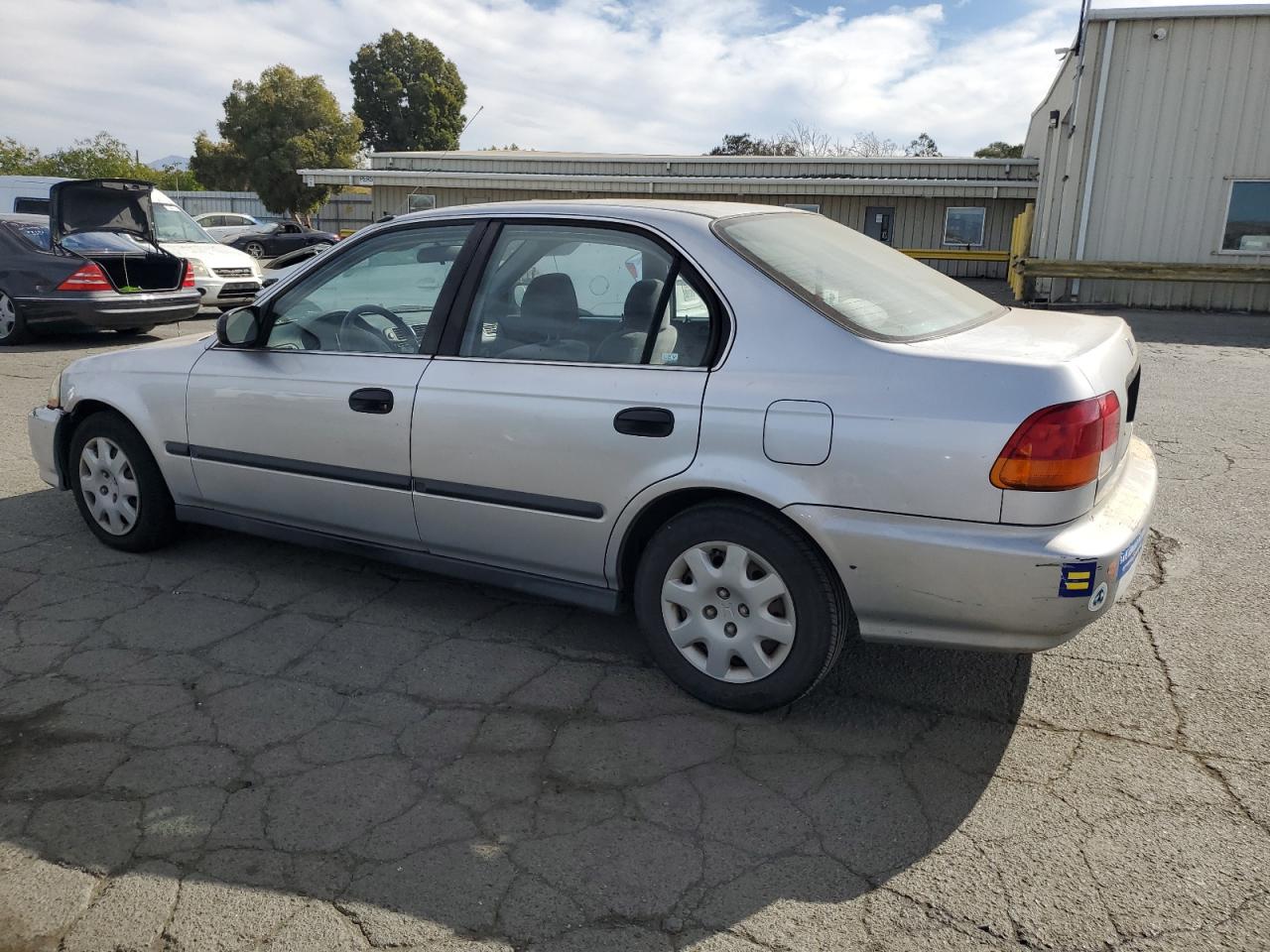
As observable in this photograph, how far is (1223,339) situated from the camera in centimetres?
1211

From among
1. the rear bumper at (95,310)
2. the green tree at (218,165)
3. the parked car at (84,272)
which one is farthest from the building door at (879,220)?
the green tree at (218,165)

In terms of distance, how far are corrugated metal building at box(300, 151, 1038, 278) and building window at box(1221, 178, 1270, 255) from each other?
8.46 metres

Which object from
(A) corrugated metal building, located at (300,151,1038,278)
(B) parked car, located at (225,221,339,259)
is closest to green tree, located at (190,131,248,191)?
(B) parked car, located at (225,221,339,259)

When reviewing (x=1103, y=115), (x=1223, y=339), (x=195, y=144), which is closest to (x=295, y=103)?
(x=195, y=144)

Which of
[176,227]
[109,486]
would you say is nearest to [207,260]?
[176,227]

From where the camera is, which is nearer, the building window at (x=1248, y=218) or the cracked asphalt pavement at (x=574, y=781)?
the cracked asphalt pavement at (x=574, y=781)

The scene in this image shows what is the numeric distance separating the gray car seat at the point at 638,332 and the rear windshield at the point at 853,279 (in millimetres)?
302

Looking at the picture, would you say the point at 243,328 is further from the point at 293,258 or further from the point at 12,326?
the point at 12,326

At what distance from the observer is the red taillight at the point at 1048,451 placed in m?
2.56

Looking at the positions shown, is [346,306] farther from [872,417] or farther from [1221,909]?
[1221,909]

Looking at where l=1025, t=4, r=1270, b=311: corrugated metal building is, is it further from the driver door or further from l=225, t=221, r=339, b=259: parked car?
l=225, t=221, r=339, b=259: parked car

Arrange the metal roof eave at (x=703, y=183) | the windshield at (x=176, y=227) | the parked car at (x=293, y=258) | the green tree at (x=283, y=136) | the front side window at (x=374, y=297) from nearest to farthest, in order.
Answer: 1. the front side window at (x=374, y=297)
2. the parked car at (x=293, y=258)
3. the windshield at (x=176, y=227)
4. the metal roof eave at (x=703, y=183)
5. the green tree at (x=283, y=136)

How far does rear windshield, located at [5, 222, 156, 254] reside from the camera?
1049 centimetres

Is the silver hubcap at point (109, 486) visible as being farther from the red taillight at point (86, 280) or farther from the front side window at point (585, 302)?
the red taillight at point (86, 280)
